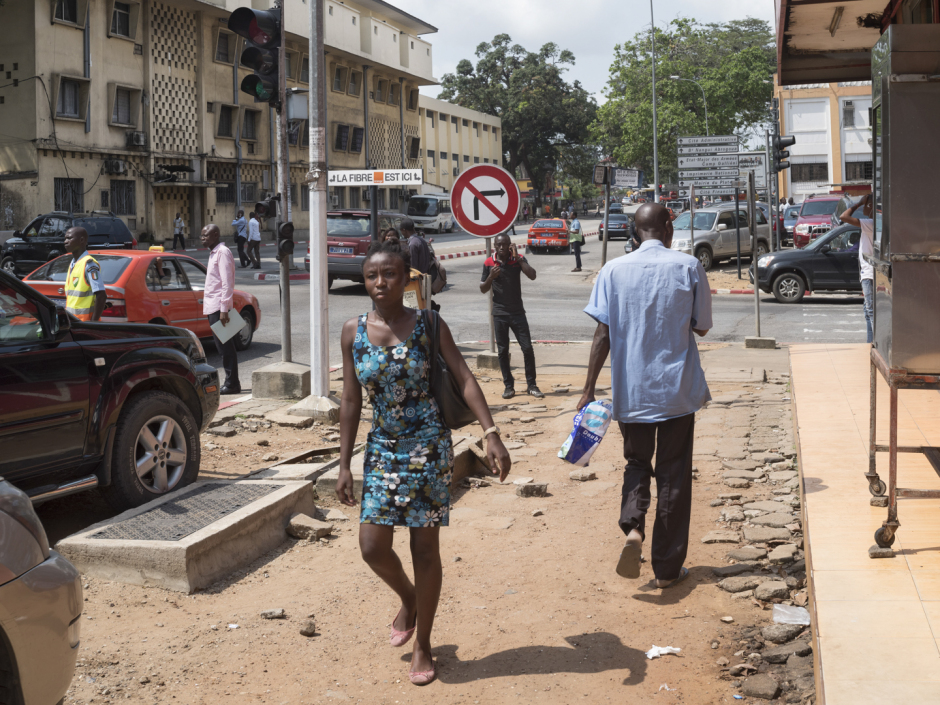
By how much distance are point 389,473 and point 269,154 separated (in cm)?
4238

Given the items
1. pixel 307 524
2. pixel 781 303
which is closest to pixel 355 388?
pixel 307 524

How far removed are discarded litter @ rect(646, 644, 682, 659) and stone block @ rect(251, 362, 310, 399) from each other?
6208 millimetres

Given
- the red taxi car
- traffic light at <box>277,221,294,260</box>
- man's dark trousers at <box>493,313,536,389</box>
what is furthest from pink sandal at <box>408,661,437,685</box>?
the red taxi car

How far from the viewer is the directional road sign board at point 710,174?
1950cm

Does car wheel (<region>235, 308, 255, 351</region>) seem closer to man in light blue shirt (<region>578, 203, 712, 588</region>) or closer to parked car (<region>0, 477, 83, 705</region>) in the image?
man in light blue shirt (<region>578, 203, 712, 588</region>)

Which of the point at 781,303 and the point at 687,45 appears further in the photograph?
the point at 687,45

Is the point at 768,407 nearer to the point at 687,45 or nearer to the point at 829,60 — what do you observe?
the point at 829,60

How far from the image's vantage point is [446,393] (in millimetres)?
3869

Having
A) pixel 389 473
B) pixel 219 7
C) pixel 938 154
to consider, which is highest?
pixel 219 7

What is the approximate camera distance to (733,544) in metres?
5.66

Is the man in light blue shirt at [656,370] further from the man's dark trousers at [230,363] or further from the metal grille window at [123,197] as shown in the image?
the metal grille window at [123,197]

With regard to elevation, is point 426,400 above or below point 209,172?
below

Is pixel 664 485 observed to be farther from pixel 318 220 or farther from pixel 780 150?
pixel 780 150

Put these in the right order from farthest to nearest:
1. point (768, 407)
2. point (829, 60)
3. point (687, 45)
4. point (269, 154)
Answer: point (687, 45) < point (269, 154) < point (768, 407) < point (829, 60)
